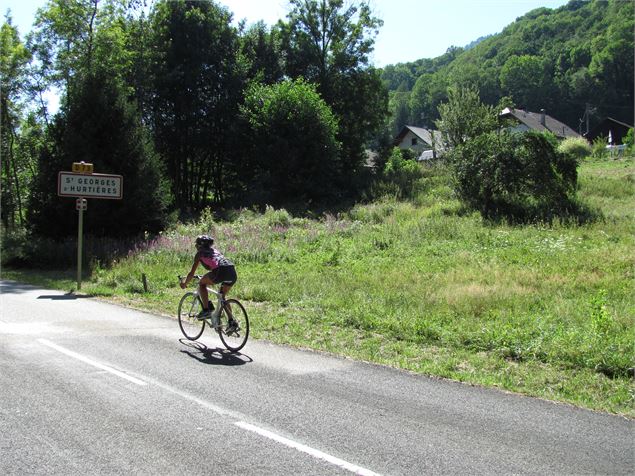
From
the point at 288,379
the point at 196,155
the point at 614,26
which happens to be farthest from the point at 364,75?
the point at 614,26

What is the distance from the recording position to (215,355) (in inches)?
340

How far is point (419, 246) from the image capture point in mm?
19328

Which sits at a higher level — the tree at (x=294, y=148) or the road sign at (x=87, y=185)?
the tree at (x=294, y=148)

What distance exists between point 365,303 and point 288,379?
498 cm

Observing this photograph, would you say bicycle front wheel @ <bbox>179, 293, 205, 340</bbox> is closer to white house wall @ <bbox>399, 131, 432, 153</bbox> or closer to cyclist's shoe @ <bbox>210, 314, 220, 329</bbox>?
cyclist's shoe @ <bbox>210, 314, 220, 329</bbox>

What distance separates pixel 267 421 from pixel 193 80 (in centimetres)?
3825

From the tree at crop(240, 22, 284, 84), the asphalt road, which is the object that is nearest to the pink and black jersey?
the asphalt road

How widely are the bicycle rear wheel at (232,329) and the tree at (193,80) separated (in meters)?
32.2

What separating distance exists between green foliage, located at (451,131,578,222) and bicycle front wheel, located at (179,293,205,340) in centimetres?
1606

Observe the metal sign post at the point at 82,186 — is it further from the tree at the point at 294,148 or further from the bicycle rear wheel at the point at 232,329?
the tree at the point at 294,148

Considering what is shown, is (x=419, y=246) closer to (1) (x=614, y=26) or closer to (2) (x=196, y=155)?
(2) (x=196, y=155)

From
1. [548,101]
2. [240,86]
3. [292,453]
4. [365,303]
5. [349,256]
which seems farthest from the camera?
[548,101]

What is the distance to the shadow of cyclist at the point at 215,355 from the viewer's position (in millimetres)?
8234

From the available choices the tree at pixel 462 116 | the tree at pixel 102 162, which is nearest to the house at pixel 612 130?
the tree at pixel 462 116
